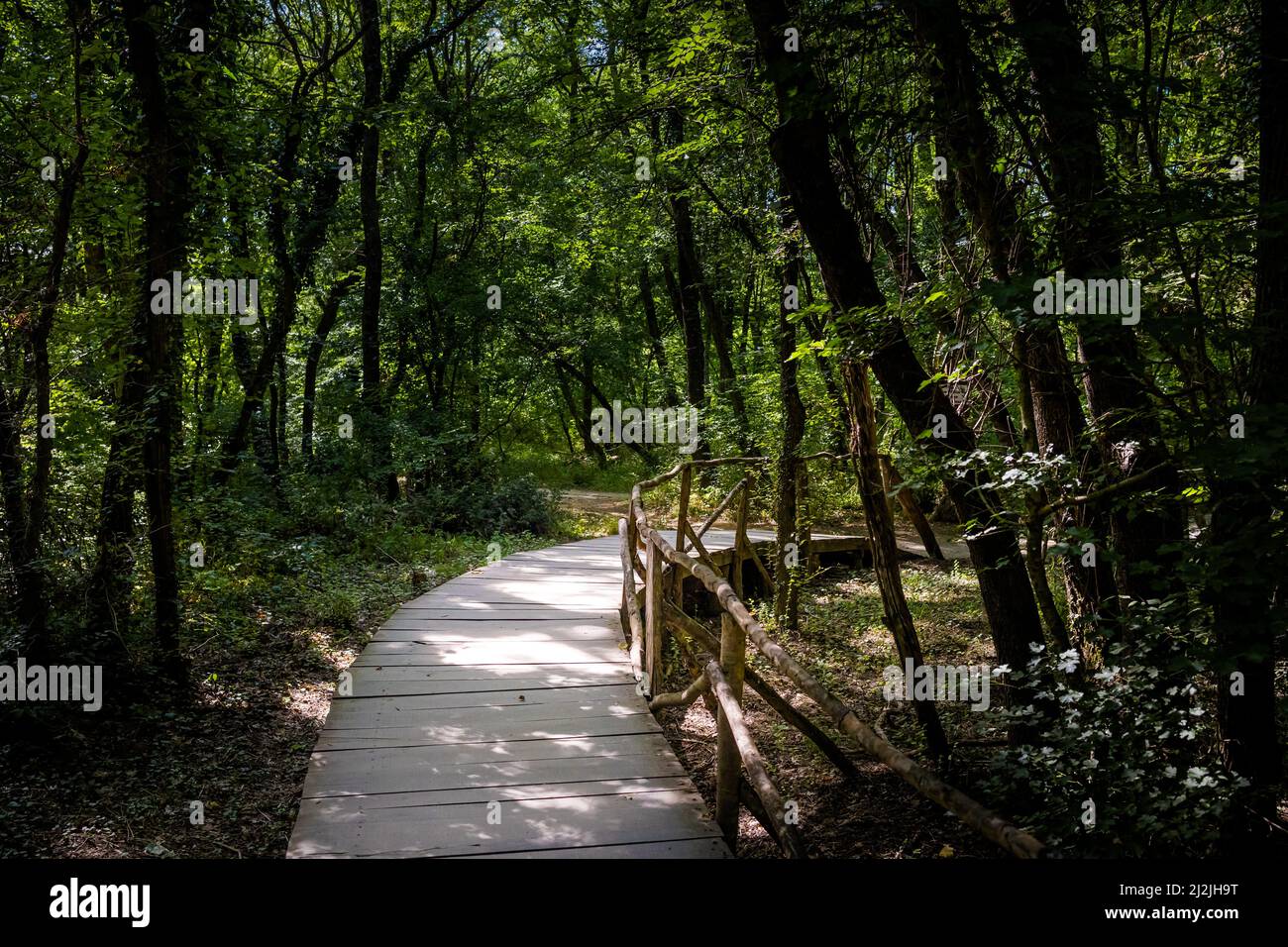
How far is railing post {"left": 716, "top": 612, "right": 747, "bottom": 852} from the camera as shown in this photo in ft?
12.5

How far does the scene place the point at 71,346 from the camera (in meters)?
5.23

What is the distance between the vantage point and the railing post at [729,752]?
150 inches

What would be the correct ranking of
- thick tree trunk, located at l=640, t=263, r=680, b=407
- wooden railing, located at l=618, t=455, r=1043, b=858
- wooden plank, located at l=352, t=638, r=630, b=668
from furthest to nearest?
1. thick tree trunk, located at l=640, t=263, r=680, b=407
2. wooden plank, located at l=352, t=638, r=630, b=668
3. wooden railing, located at l=618, t=455, r=1043, b=858

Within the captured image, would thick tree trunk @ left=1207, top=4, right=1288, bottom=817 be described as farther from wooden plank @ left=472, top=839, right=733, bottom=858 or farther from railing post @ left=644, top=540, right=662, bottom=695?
railing post @ left=644, top=540, right=662, bottom=695

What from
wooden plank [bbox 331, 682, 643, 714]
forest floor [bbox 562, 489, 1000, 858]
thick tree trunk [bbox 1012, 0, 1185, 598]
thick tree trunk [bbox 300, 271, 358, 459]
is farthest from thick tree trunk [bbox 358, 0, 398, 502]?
thick tree trunk [bbox 1012, 0, 1185, 598]

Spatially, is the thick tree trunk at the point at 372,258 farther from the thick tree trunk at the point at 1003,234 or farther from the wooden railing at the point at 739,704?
the thick tree trunk at the point at 1003,234

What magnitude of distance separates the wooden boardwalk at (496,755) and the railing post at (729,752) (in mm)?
103

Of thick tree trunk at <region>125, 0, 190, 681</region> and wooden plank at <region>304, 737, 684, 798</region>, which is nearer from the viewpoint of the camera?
wooden plank at <region>304, 737, 684, 798</region>

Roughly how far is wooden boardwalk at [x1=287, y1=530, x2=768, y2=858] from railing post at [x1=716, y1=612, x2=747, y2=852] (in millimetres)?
103

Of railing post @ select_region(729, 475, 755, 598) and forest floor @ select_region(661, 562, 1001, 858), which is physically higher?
railing post @ select_region(729, 475, 755, 598)

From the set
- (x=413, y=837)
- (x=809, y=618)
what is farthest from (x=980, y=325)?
(x=809, y=618)

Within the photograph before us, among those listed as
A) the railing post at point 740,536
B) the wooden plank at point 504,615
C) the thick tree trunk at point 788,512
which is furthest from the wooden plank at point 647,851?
the thick tree trunk at point 788,512
